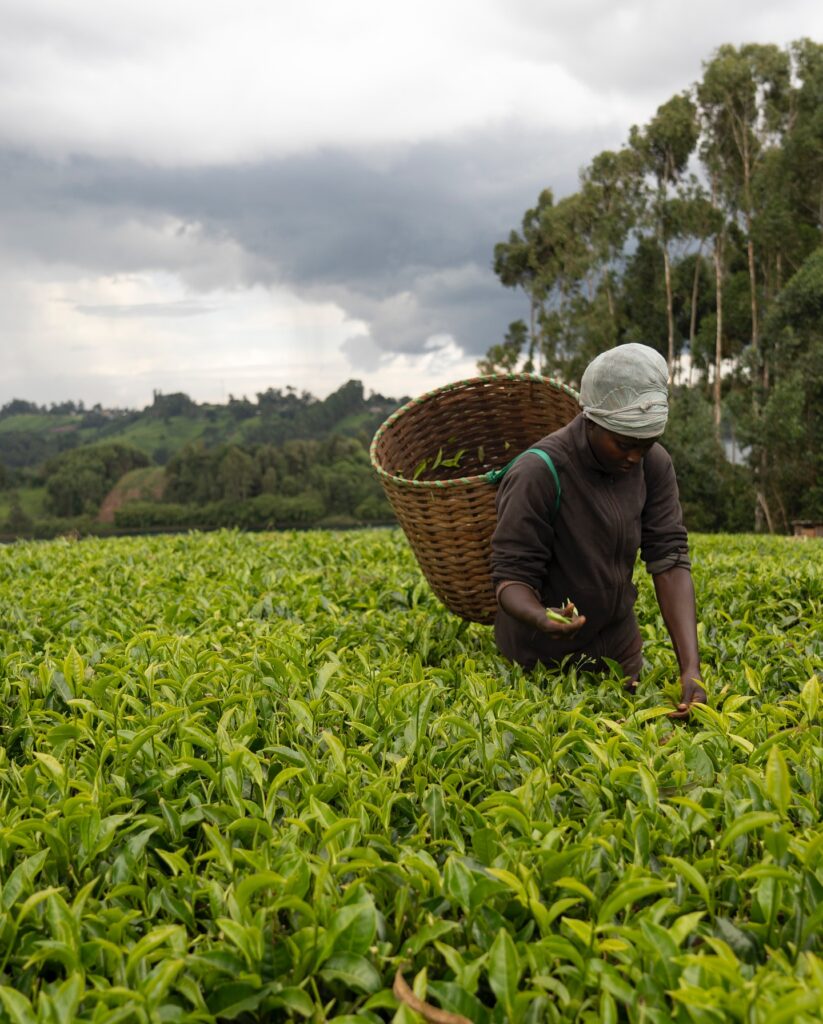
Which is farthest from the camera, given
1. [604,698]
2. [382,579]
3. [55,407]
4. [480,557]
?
[55,407]

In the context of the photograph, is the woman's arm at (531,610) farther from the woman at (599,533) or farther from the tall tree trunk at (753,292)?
the tall tree trunk at (753,292)

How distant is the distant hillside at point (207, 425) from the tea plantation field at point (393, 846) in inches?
4619

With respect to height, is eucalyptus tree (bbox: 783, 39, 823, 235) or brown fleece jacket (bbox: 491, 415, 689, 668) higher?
eucalyptus tree (bbox: 783, 39, 823, 235)

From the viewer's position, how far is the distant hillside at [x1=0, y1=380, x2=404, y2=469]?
132875 millimetres

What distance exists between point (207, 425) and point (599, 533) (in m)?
146

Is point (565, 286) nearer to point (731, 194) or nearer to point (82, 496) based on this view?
point (731, 194)

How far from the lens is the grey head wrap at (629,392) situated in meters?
2.87

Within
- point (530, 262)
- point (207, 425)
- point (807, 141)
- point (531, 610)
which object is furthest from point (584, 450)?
point (207, 425)

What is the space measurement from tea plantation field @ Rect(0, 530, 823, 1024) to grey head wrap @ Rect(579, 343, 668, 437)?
34.4 inches

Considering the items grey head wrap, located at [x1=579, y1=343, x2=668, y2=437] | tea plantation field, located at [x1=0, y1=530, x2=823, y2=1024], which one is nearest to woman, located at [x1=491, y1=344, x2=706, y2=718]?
grey head wrap, located at [x1=579, y1=343, x2=668, y2=437]

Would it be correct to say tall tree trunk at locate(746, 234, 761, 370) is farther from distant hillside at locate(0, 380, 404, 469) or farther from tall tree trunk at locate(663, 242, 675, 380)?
distant hillside at locate(0, 380, 404, 469)

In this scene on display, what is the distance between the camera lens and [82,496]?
9338 centimetres

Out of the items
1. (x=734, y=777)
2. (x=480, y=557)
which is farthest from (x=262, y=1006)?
(x=480, y=557)

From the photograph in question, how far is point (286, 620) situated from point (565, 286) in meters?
46.4
